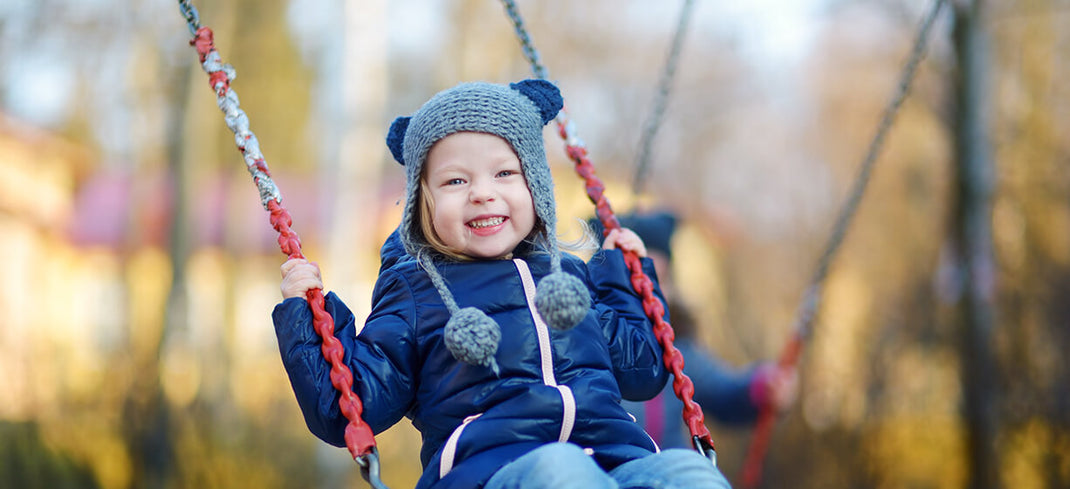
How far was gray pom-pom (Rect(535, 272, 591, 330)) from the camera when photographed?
165 centimetres

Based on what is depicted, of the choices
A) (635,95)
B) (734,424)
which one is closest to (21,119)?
(635,95)

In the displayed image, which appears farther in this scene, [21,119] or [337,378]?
[21,119]

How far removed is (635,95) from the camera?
13.5m

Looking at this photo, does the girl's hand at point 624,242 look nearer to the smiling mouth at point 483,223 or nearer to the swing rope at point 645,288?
the swing rope at point 645,288

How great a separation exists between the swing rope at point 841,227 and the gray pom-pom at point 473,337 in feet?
5.73

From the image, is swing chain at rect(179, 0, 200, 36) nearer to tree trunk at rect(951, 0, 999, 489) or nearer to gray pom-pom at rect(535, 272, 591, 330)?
gray pom-pom at rect(535, 272, 591, 330)

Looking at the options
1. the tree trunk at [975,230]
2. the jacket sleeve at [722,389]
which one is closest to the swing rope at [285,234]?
the jacket sleeve at [722,389]

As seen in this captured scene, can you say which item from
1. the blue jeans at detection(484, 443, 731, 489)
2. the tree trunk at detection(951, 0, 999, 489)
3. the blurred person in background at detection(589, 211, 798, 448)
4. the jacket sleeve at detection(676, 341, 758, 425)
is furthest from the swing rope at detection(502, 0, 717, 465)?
the tree trunk at detection(951, 0, 999, 489)

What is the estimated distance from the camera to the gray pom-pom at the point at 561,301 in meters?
1.65

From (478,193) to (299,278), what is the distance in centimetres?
38

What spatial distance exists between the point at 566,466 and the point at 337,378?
0.46 meters

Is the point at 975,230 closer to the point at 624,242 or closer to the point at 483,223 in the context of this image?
the point at 624,242

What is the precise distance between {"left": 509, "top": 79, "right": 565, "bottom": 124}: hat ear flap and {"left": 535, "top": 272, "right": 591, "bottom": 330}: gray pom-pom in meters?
0.39

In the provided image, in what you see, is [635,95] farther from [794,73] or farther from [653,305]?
[653,305]
